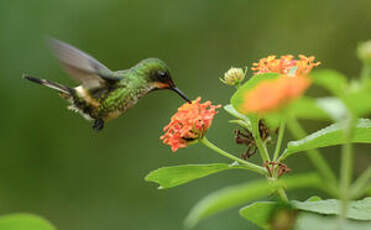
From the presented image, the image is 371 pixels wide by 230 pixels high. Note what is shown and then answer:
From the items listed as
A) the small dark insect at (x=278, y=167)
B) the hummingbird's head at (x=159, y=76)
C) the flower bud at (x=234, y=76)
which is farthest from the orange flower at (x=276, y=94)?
the hummingbird's head at (x=159, y=76)

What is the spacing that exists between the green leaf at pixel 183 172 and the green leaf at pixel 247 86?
0.21 metres

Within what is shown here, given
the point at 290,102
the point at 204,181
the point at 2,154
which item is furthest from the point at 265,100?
the point at 2,154

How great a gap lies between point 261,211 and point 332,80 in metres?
0.71

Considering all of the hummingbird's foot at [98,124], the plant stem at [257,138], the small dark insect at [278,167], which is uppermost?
the hummingbird's foot at [98,124]

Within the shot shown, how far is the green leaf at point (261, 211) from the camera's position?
1653mm

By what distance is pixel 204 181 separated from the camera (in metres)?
5.77

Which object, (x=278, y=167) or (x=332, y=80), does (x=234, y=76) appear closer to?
(x=278, y=167)

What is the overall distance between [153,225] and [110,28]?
2352 millimetres

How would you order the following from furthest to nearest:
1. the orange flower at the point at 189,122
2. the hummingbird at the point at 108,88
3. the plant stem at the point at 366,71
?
the hummingbird at the point at 108,88 → the orange flower at the point at 189,122 → the plant stem at the point at 366,71

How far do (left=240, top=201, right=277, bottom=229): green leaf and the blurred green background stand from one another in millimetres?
3810

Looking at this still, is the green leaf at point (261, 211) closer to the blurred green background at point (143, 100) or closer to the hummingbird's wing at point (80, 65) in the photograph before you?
the hummingbird's wing at point (80, 65)

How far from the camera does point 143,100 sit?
639 cm

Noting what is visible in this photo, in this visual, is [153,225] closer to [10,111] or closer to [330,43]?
[10,111]

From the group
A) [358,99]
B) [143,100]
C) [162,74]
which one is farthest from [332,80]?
[143,100]
